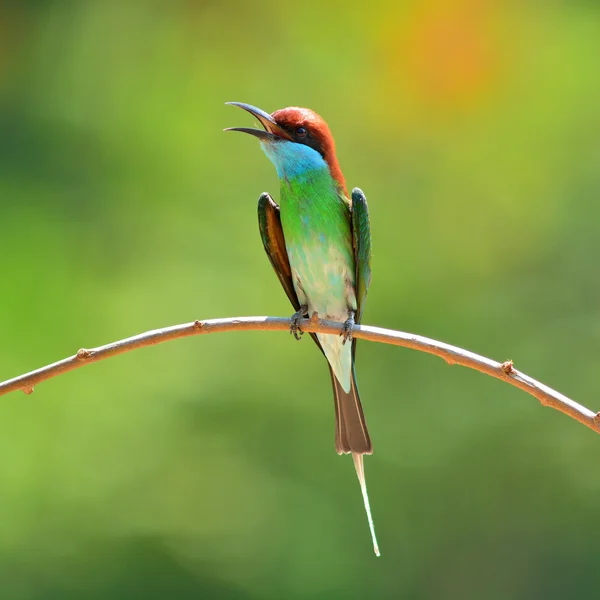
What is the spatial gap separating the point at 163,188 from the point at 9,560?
2548 mm

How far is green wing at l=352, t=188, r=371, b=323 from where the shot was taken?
3012 mm

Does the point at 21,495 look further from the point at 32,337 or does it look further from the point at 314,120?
the point at 314,120

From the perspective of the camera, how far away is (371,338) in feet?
7.00

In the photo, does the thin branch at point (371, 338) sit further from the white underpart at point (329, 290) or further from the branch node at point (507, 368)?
the white underpart at point (329, 290)

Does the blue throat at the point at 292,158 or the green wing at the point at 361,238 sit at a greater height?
the blue throat at the point at 292,158

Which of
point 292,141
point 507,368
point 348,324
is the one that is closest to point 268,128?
point 292,141

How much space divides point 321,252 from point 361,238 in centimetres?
13

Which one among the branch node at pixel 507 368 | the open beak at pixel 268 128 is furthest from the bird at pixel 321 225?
the branch node at pixel 507 368

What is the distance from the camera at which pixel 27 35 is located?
7273 mm

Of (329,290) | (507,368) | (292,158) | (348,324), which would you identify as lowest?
(507,368)

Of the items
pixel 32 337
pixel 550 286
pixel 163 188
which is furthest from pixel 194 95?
pixel 550 286

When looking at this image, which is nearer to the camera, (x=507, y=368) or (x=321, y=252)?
(x=507, y=368)

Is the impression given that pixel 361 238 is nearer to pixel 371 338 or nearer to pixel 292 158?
pixel 292 158

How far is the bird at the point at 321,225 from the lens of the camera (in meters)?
3.02
